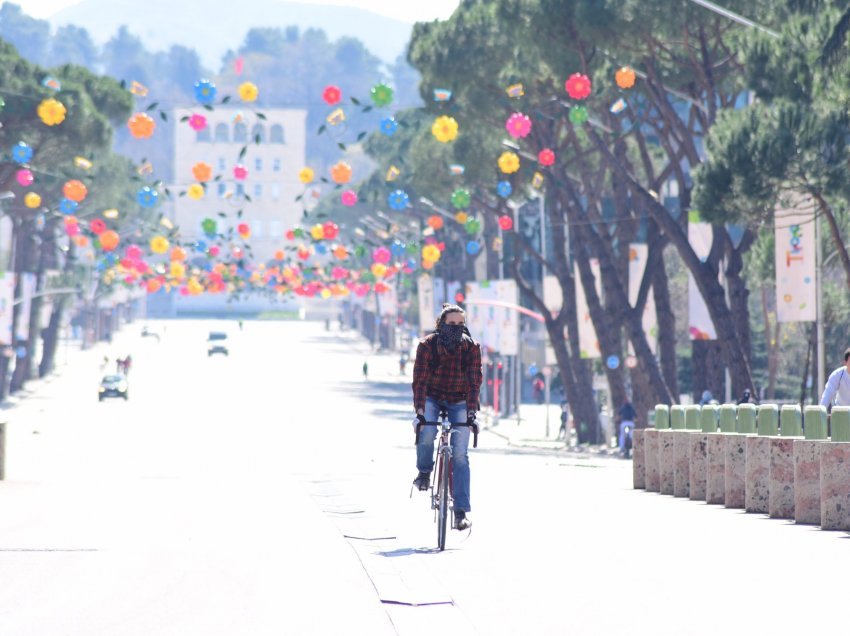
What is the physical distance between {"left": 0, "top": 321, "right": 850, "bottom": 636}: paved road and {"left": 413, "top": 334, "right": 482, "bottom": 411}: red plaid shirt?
3.77 feet

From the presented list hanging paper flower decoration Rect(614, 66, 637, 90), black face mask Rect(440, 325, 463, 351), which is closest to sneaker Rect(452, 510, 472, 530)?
black face mask Rect(440, 325, 463, 351)

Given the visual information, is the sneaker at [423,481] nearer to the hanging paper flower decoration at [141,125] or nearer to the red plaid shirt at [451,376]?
the red plaid shirt at [451,376]

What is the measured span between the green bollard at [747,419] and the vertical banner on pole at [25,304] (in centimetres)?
6097

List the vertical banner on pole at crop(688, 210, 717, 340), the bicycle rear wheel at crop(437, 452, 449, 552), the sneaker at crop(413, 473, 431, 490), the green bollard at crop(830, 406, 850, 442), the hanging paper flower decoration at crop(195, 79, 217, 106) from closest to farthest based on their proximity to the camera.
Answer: the bicycle rear wheel at crop(437, 452, 449, 552), the sneaker at crop(413, 473, 431, 490), the green bollard at crop(830, 406, 850, 442), the hanging paper flower decoration at crop(195, 79, 217, 106), the vertical banner on pole at crop(688, 210, 717, 340)

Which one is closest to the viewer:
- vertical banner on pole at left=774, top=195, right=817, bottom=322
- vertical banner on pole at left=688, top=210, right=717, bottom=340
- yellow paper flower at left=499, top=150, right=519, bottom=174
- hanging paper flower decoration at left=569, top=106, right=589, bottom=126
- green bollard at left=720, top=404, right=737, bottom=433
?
green bollard at left=720, top=404, right=737, bottom=433

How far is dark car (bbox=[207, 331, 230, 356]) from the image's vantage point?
130 m

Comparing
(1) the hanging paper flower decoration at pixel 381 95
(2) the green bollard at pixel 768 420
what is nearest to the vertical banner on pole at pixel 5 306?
(1) the hanging paper flower decoration at pixel 381 95

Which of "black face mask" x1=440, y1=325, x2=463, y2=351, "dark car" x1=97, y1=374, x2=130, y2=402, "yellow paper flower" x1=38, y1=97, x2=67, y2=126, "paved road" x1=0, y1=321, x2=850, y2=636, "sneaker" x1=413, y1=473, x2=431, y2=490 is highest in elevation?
"yellow paper flower" x1=38, y1=97, x2=67, y2=126

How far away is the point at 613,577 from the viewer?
41.3 feet

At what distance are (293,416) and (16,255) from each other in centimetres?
2419

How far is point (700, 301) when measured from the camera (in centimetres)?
4500

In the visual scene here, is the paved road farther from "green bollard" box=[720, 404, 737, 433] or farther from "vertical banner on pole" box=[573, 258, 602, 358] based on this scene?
"vertical banner on pole" box=[573, 258, 602, 358]

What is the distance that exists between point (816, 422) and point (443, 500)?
4.23 m

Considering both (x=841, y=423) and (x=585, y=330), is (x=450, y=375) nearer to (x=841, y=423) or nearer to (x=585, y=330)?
(x=841, y=423)
